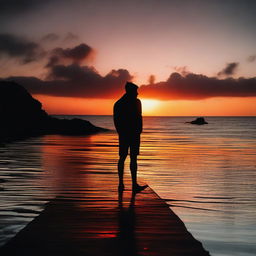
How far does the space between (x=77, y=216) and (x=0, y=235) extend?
4.23 ft

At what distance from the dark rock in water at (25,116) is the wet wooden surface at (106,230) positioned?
60416 mm

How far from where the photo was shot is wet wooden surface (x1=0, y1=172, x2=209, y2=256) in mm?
4719

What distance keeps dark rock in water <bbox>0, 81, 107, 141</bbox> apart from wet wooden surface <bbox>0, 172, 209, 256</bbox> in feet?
198

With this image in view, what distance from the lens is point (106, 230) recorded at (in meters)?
5.68

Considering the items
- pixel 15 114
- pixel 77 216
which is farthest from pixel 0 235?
pixel 15 114

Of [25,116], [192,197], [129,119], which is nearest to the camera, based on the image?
[129,119]

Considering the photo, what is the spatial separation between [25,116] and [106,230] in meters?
69.1

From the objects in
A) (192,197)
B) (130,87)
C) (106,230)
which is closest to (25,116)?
(192,197)

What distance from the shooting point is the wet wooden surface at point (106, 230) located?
472 cm

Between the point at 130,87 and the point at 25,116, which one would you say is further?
the point at 25,116

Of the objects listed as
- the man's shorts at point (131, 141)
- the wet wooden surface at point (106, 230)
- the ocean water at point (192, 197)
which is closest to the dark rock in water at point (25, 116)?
the ocean water at point (192, 197)

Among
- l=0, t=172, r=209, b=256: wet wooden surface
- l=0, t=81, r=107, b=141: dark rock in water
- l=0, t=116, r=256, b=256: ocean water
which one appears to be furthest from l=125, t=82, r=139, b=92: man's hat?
l=0, t=81, r=107, b=141: dark rock in water

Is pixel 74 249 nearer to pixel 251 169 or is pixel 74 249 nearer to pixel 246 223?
pixel 246 223

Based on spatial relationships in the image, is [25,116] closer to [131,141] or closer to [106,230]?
[131,141]
